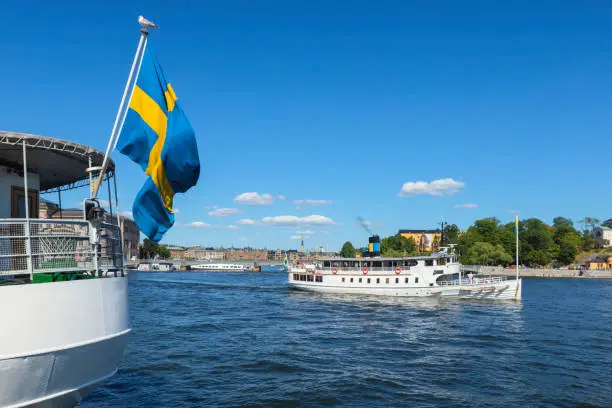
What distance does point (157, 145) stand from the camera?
384 inches

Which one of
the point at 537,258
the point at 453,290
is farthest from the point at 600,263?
the point at 453,290

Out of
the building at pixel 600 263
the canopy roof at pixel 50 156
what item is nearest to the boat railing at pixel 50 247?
the canopy roof at pixel 50 156

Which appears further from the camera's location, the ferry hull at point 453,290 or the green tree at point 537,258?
the green tree at point 537,258

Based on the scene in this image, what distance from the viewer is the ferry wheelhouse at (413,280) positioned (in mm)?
52906

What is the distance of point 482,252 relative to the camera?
136 metres

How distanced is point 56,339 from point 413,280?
168ft

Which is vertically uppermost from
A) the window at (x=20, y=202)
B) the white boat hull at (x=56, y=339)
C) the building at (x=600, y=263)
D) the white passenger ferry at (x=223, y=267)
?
the window at (x=20, y=202)

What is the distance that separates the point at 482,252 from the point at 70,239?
139 metres

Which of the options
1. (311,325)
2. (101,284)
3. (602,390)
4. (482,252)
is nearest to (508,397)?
(602,390)

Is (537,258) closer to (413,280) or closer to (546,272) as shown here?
(546,272)

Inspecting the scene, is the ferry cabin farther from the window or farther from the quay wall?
the quay wall

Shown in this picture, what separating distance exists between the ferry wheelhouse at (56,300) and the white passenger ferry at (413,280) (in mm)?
48153

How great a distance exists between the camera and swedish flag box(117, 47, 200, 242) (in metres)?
9.51

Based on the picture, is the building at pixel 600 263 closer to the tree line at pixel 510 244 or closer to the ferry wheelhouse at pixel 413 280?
the tree line at pixel 510 244
